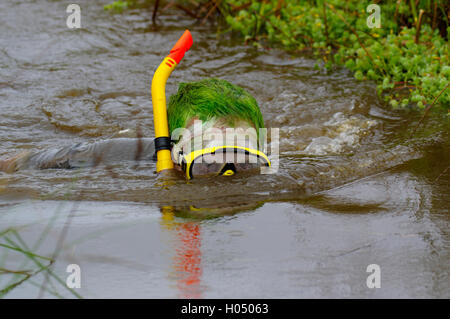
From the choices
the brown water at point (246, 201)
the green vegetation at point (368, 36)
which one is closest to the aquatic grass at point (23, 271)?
the brown water at point (246, 201)

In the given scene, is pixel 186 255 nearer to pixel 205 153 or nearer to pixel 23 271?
pixel 23 271

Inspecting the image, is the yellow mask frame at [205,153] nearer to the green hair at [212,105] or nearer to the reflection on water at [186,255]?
the green hair at [212,105]

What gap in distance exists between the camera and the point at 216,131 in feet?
9.56

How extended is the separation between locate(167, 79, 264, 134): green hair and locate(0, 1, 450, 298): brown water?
0.32 metres

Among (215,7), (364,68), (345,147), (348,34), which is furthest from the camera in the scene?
(215,7)

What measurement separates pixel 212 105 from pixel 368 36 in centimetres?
282

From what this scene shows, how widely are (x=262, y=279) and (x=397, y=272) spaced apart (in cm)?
48

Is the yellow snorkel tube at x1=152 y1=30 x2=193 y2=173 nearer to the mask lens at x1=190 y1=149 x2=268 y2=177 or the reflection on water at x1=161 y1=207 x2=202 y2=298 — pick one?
the mask lens at x1=190 y1=149 x2=268 y2=177

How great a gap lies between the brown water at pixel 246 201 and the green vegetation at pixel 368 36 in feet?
0.61

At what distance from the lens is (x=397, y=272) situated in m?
2.08

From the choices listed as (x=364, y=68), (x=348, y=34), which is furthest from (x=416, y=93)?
(x=348, y=34)

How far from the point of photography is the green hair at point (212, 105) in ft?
9.75
